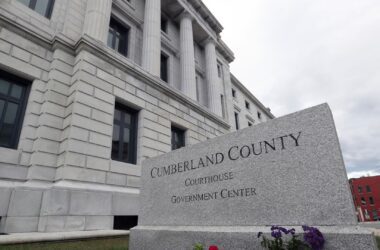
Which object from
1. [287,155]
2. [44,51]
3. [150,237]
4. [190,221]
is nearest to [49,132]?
[44,51]

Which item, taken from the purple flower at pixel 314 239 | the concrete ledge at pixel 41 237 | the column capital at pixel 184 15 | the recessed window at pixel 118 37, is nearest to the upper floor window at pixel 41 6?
the recessed window at pixel 118 37

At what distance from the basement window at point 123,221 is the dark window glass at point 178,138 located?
4.88m

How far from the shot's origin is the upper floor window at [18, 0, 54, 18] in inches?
422

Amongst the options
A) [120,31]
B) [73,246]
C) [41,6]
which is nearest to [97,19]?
[41,6]

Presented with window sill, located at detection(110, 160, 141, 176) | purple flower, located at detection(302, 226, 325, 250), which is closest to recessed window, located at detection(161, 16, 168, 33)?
window sill, located at detection(110, 160, 141, 176)

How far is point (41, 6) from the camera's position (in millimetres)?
11125

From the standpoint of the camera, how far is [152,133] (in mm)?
11820

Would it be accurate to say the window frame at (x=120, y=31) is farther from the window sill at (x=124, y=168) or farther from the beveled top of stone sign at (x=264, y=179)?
the beveled top of stone sign at (x=264, y=179)

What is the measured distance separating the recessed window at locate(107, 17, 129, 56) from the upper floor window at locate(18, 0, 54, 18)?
10.3ft

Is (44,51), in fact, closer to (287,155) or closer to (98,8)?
(98,8)

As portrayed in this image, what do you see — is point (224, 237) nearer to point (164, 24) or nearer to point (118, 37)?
point (118, 37)

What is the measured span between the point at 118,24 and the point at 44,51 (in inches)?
232

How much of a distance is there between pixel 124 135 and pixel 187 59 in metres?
8.98

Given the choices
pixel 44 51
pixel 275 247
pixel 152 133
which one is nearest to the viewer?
pixel 275 247
